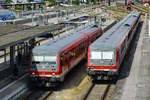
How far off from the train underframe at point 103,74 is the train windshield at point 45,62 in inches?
117

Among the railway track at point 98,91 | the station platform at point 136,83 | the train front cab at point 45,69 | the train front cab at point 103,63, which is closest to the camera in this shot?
the station platform at point 136,83

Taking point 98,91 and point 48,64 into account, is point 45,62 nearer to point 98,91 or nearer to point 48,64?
point 48,64

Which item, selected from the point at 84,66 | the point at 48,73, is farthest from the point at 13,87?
the point at 84,66

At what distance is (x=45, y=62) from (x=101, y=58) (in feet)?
13.4

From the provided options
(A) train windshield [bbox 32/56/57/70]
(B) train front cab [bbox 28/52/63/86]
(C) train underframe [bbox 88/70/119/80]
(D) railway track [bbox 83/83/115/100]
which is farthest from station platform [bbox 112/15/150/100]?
(A) train windshield [bbox 32/56/57/70]

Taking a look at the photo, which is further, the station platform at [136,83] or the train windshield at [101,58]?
the train windshield at [101,58]

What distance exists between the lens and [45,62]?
70.3 feet

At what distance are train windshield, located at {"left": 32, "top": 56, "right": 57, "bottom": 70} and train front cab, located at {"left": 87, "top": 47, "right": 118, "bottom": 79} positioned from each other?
9.45ft

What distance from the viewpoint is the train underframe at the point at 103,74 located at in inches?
887

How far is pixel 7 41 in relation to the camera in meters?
21.1

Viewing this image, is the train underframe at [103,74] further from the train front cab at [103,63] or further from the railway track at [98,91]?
the railway track at [98,91]

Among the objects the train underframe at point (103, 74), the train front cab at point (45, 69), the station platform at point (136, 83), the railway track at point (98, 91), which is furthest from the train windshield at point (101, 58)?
the train front cab at point (45, 69)

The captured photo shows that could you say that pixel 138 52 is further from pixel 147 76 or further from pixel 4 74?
pixel 4 74

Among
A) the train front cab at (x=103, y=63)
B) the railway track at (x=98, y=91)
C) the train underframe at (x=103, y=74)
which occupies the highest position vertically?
the train front cab at (x=103, y=63)
